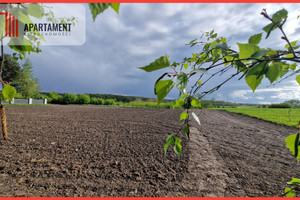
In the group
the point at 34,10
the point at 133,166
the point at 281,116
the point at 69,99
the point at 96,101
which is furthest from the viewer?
→ the point at 96,101

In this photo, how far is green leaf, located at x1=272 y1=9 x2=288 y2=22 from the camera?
0.49 metres

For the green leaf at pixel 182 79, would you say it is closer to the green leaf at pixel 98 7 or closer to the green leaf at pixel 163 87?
the green leaf at pixel 163 87

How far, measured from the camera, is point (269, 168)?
104 inches

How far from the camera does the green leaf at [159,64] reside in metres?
0.36

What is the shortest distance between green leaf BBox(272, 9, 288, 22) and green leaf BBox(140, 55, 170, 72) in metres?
0.42

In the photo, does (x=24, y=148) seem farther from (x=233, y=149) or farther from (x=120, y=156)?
(x=233, y=149)

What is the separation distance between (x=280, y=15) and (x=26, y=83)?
70.5ft

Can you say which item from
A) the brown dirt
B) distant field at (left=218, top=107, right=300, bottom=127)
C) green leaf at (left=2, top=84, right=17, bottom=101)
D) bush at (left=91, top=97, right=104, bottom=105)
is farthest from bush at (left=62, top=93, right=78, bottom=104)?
green leaf at (left=2, top=84, right=17, bottom=101)

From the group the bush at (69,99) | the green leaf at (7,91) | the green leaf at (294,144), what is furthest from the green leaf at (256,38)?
the bush at (69,99)

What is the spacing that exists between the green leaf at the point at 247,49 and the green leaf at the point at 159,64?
0.21m

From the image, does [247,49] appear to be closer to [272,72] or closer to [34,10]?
[272,72]

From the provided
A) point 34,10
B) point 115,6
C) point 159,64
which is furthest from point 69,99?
point 159,64

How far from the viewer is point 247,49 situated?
417 mm

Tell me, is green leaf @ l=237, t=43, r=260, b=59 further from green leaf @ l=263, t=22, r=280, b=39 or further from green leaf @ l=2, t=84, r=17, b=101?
green leaf @ l=2, t=84, r=17, b=101
